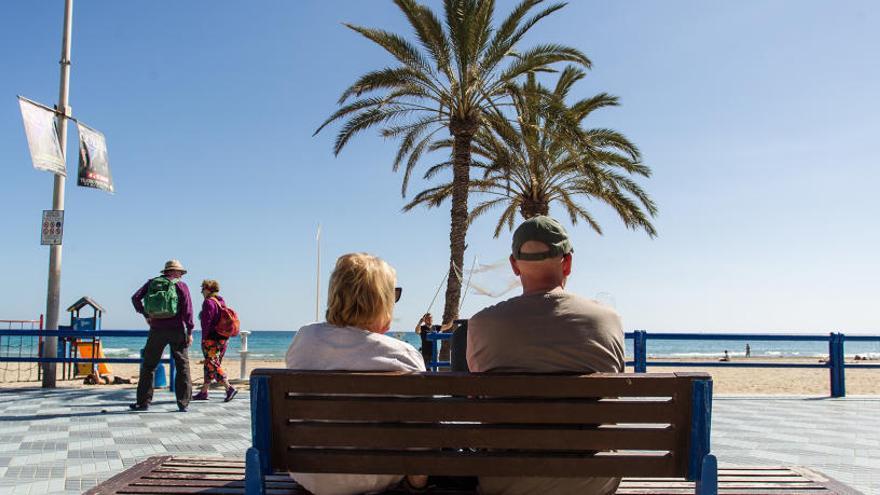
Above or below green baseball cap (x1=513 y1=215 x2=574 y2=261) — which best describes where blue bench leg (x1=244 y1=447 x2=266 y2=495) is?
below

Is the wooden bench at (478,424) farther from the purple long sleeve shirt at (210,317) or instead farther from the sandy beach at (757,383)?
the sandy beach at (757,383)

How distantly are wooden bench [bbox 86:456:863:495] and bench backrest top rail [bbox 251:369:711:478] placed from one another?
0.37m

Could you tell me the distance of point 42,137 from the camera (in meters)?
11.1

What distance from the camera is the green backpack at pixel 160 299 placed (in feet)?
27.4

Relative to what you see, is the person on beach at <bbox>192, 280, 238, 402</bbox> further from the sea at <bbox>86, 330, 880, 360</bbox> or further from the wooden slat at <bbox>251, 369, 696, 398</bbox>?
the sea at <bbox>86, 330, 880, 360</bbox>

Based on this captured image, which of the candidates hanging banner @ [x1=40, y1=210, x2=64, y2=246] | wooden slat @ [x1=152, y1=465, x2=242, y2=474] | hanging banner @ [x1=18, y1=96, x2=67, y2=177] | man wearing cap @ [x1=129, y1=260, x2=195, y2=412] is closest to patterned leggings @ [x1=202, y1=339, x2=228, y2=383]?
man wearing cap @ [x1=129, y1=260, x2=195, y2=412]

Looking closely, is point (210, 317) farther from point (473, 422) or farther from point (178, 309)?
point (473, 422)

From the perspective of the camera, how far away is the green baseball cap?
8.66ft

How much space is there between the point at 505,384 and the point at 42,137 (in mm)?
11345

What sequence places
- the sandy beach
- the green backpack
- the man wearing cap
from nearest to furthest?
the green backpack < the man wearing cap < the sandy beach

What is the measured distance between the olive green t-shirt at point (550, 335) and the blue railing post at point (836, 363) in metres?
10.9

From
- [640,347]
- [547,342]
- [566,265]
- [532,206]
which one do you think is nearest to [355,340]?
[547,342]

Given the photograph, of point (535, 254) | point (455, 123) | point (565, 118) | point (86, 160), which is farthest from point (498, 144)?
point (535, 254)

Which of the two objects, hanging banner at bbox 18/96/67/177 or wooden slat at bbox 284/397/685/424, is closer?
wooden slat at bbox 284/397/685/424
